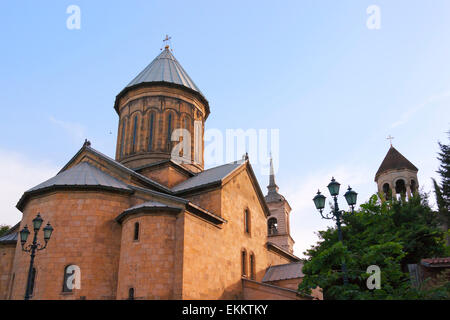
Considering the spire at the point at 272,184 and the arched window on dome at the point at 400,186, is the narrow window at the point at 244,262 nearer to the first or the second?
the spire at the point at 272,184

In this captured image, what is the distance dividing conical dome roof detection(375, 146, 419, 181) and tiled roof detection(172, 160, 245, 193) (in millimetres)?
16565

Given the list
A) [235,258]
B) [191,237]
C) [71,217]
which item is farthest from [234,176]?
[71,217]

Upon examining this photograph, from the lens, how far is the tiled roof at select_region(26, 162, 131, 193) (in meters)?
14.5

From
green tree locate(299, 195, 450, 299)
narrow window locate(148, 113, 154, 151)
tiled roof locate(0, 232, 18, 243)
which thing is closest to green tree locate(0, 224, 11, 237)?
tiled roof locate(0, 232, 18, 243)

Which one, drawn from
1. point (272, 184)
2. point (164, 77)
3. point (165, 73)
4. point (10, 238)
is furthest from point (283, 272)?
point (272, 184)

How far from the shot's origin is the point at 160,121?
2084 cm

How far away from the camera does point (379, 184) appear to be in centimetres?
3062

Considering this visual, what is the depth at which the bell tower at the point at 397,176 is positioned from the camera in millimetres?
29266

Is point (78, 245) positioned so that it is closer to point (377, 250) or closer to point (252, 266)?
point (252, 266)

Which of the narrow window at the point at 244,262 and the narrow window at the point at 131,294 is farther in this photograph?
the narrow window at the point at 244,262

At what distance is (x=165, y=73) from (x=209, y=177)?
26.4ft

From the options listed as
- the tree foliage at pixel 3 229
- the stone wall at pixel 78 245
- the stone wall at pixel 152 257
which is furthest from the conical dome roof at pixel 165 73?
the tree foliage at pixel 3 229

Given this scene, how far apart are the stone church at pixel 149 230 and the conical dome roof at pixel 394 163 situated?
14.6 metres

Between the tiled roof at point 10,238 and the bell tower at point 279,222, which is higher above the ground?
the bell tower at point 279,222
